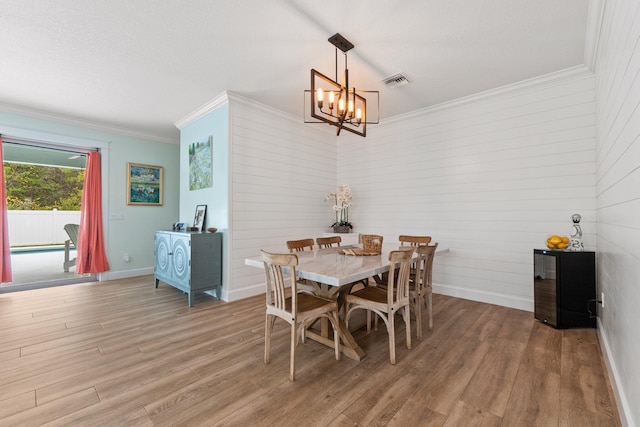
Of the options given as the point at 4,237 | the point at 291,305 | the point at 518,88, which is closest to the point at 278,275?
Answer: the point at 291,305

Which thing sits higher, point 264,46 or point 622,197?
point 264,46

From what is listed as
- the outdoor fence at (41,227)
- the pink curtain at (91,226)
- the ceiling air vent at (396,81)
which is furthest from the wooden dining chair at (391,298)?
the outdoor fence at (41,227)

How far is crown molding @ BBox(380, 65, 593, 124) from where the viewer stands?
3.10 meters

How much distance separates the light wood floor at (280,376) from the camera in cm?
163

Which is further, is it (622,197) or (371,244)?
(371,244)

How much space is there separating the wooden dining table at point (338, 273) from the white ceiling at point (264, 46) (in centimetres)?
207

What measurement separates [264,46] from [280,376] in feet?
9.64

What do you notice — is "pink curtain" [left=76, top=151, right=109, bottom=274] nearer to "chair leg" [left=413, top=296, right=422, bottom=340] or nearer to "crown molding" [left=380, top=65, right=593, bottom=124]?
"chair leg" [left=413, top=296, right=422, bottom=340]

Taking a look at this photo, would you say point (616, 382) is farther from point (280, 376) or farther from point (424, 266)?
point (280, 376)

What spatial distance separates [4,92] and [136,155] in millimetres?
1916

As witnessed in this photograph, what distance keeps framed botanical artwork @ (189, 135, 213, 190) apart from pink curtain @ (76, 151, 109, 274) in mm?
1823

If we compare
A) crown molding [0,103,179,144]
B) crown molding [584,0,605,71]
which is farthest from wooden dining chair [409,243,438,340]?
crown molding [0,103,179,144]

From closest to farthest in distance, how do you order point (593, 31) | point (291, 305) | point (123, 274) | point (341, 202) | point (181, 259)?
point (291, 305) < point (593, 31) < point (181, 259) < point (341, 202) < point (123, 274)

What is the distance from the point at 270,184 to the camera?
431 cm
